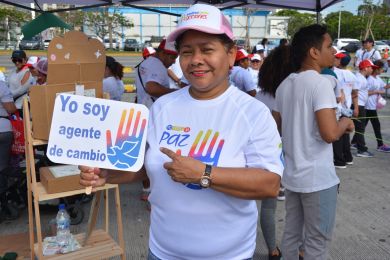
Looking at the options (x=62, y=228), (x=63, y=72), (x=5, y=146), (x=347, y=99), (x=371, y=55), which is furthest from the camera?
(x=371, y=55)

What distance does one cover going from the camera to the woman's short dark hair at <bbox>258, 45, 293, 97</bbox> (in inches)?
129

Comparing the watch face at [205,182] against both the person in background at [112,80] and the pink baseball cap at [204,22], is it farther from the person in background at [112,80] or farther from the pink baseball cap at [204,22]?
the person in background at [112,80]

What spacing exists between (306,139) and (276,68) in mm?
1032

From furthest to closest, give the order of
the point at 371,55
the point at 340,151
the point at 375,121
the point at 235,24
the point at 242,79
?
1. the point at 235,24
2. the point at 371,55
3. the point at 375,121
4. the point at 340,151
5. the point at 242,79

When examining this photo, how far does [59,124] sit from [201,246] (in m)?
0.71

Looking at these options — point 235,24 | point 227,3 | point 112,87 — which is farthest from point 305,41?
point 235,24

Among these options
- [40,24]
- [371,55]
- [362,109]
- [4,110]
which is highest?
[40,24]

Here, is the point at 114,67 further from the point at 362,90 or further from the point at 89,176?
the point at 362,90

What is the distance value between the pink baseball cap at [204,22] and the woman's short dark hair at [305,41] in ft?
3.83

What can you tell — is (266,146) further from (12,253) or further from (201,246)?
(12,253)

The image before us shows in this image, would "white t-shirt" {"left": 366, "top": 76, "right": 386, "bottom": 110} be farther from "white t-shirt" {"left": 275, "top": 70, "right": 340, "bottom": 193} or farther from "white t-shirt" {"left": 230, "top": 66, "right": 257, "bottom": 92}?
"white t-shirt" {"left": 275, "top": 70, "right": 340, "bottom": 193}

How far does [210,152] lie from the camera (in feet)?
4.79

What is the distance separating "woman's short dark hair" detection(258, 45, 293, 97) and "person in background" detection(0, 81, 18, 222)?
8.76 feet

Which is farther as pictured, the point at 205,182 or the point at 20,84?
the point at 20,84
